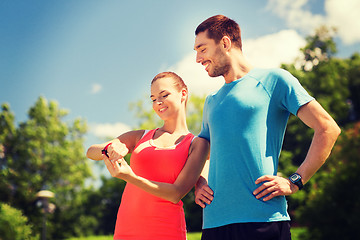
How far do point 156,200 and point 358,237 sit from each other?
1494 cm

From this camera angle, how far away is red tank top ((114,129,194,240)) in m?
2.81

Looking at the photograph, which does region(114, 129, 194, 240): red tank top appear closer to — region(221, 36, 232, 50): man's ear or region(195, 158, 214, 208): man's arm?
region(195, 158, 214, 208): man's arm

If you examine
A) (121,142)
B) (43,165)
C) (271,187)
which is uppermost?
(43,165)

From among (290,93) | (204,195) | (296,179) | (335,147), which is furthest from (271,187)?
(335,147)

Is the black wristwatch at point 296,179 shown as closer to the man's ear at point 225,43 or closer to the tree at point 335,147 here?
the man's ear at point 225,43

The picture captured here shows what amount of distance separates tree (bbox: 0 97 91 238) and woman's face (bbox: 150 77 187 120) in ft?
94.0

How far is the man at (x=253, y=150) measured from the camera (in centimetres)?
241

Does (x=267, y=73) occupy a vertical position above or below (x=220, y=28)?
below

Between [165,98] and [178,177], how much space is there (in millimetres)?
697

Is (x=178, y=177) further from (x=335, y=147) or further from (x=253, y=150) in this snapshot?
(x=335, y=147)

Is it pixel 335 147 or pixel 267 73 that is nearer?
pixel 267 73

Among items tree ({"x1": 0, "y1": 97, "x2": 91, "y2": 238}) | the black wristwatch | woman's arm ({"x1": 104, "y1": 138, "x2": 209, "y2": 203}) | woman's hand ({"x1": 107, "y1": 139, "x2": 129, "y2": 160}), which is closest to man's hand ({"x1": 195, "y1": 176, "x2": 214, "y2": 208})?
woman's arm ({"x1": 104, "y1": 138, "x2": 209, "y2": 203})

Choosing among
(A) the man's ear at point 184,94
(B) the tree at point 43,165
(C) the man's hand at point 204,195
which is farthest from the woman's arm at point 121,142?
(B) the tree at point 43,165

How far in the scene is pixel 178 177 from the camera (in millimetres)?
2889
